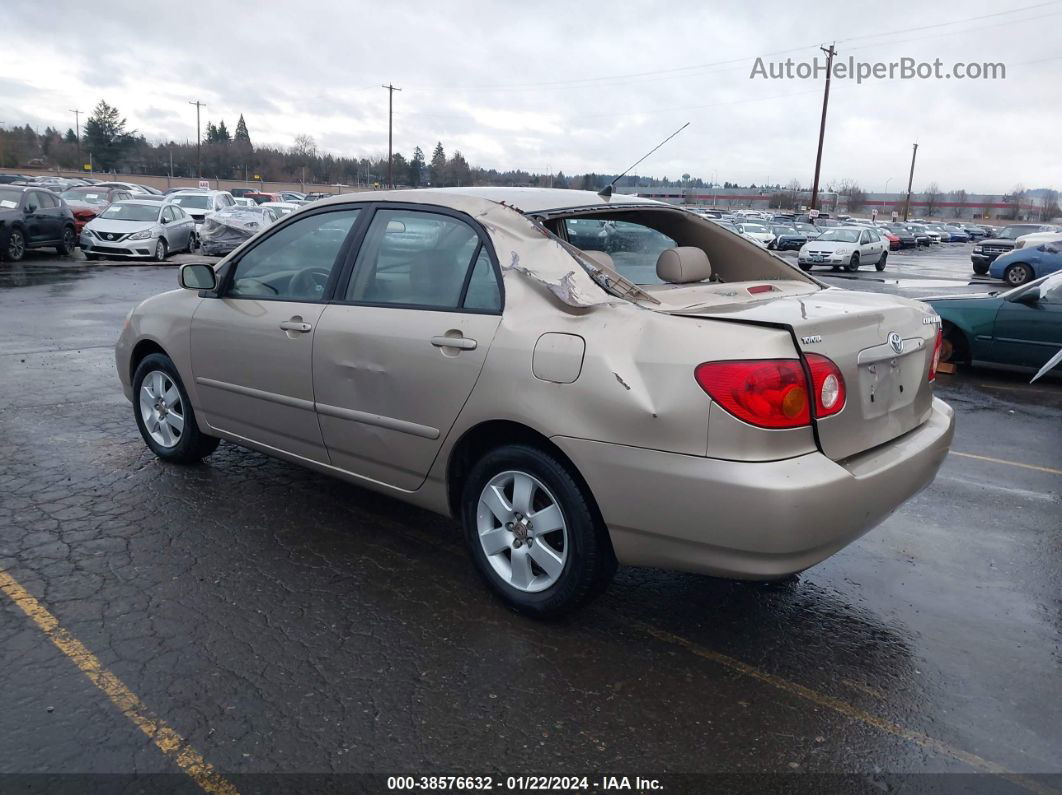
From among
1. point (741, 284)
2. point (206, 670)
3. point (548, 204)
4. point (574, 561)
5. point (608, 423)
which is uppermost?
point (548, 204)

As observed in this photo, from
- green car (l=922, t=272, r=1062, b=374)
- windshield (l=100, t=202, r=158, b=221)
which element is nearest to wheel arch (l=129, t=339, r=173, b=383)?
green car (l=922, t=272, r=1062, b=374)

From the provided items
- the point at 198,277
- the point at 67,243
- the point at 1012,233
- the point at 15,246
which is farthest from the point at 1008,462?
the point at 1012,233

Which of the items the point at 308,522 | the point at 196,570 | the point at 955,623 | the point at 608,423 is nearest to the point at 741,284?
the point at 608,423

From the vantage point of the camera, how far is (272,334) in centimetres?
442

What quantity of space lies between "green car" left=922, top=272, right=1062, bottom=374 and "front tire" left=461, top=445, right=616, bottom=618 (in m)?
→ 7.30

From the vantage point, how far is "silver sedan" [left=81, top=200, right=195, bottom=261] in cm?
1972

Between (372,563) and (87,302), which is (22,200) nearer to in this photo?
(87,302)

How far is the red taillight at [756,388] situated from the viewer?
2959 millimetres

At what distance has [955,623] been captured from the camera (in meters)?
3.68

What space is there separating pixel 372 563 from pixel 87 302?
10.7 meters

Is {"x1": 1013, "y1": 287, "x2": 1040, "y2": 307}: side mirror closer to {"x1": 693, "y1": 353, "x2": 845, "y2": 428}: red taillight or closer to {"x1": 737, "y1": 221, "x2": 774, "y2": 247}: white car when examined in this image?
{"x1": 693, "y1": 353, "x2": 845, "y2": 428}: red taillight

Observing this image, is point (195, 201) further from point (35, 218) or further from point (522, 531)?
point (522, 531)

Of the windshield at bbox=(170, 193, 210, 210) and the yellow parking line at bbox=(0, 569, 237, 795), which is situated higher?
the windshield at bbox=(170, 193, 210, 210)

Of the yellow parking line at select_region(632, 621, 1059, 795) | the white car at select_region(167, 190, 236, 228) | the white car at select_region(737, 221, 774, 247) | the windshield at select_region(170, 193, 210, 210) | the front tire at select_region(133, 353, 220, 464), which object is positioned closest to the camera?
the yellow parking line at select_region(632, 621, 1059, 795)
